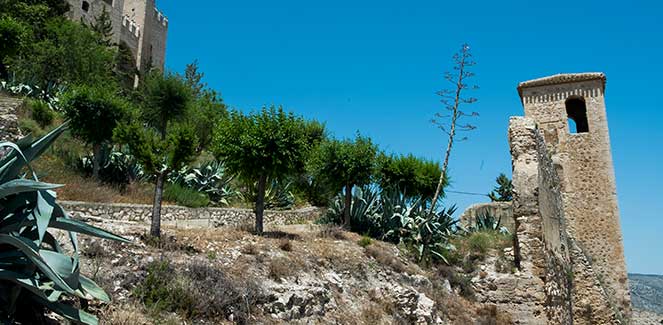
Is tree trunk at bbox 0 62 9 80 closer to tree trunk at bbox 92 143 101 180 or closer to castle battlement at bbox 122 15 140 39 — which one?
tree trunk at bbox 92 143 101 180

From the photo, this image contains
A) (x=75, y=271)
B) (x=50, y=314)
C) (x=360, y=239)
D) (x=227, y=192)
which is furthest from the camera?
(x=227, y=192)

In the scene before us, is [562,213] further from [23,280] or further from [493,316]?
[23,280]

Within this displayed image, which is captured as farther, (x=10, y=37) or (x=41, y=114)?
(x=10, y=37)

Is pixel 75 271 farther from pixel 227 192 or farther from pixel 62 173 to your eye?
pixel 227 192

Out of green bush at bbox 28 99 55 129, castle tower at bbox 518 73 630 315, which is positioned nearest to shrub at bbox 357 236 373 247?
castle tower at bbox 518 73 630 315

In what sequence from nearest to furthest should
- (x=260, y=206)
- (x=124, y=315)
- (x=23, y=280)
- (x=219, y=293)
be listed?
(x=23, y=280) → (x=124, y=315) → (x=219, y=293) → (x=260, y=206)

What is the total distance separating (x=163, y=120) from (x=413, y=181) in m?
12.4

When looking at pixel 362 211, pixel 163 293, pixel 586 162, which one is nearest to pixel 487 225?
pixel 362 211

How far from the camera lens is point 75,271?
420cm

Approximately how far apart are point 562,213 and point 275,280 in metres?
10.9

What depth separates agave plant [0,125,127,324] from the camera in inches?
161

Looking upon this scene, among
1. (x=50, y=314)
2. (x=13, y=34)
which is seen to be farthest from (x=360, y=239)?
(x=13, y=34)

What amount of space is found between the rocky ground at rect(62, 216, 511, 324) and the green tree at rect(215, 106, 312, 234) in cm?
147

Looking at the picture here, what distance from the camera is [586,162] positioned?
68.5ft
